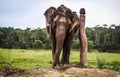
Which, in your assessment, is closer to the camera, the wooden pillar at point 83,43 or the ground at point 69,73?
the ground at point 69,73

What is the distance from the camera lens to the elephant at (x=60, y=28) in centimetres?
933

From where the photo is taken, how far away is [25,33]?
63906mm

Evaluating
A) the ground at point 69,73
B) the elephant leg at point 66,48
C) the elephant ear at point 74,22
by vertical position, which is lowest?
the ground at point 69,73

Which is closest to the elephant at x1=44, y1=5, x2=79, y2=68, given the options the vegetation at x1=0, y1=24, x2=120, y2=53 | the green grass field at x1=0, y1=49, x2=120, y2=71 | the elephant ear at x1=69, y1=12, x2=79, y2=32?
the elephant ear at x1=69, y1=12, x2=79, y2=32

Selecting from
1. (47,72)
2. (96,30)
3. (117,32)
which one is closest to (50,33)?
(47,72)

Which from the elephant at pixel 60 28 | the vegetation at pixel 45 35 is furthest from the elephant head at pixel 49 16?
the vegetation at pixel 45 35

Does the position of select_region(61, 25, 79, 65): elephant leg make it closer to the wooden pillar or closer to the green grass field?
the wooden pillar

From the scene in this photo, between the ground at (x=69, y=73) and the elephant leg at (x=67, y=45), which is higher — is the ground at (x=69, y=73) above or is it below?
below

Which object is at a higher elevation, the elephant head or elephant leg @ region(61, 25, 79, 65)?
the elephant head

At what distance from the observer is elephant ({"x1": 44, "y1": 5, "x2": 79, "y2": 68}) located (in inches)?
367

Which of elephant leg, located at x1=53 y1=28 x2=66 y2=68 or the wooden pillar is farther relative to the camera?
the wooden pillar

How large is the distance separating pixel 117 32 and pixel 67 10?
53.1 metres

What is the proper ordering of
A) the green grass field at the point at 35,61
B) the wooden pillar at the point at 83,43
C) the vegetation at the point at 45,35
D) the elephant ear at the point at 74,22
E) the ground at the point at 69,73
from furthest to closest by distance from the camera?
the vegetation at the point at 45,35 → the green grass field at the point at 35,61 → the wooden pillar at the point at 83,43 → the elephant ear at the point at 74,22 → the ground at the point at 69,73

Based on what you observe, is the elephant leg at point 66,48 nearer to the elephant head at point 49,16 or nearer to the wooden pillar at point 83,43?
the wooden pillar at point 83,43
